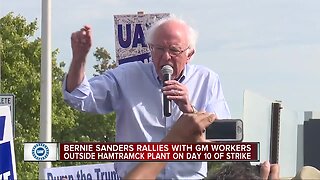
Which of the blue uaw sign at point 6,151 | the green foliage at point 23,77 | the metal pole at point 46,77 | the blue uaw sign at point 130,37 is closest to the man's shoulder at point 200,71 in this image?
the blue uaw sign at point 6,151

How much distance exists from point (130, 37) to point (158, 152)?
491 centimetres

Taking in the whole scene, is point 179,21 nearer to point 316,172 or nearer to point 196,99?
point 196,99

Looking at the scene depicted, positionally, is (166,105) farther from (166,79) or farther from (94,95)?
(94,95)

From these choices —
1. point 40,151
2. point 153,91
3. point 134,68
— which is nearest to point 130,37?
point 40,151

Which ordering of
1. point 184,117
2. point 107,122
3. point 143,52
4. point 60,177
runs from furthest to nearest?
point 107,122 → point 60,177 → point 143,52 → point 184,117

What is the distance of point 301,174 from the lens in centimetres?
445

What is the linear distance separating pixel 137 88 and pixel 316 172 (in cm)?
97

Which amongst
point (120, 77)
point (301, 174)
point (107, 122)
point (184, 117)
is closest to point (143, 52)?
point (120, 77)

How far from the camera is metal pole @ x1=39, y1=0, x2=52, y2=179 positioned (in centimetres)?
1416

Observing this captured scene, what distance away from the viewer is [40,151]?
5281 mm

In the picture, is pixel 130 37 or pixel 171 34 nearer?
pixel 171 34

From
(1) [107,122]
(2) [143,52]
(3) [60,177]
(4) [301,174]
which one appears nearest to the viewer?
(4) [301,174]

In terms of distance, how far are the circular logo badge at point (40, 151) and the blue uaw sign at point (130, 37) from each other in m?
3.60

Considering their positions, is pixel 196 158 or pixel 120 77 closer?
pixel 196 158
